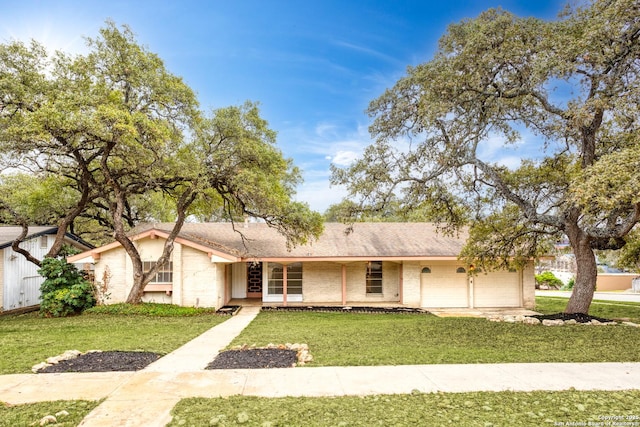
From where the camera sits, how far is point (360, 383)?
5.66 m

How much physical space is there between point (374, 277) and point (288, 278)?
392 centimetres

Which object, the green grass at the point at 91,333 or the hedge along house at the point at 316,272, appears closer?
the green grass at the point at 91,333

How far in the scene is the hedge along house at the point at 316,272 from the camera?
49.8 feet

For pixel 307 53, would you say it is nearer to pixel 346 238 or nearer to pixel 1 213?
pixel 346 238

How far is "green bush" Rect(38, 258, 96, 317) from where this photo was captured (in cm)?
1356

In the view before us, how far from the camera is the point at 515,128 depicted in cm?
1259

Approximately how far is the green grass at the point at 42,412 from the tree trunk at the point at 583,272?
13.2m

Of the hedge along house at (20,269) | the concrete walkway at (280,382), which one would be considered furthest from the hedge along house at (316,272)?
the concrete walkway at (280,382)

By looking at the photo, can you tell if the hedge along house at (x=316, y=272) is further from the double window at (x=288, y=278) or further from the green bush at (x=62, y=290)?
the green bush at (x=62, y=290)

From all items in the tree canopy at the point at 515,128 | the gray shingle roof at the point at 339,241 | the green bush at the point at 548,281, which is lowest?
the green bush at the point at 548,281

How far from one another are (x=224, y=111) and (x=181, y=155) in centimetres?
255

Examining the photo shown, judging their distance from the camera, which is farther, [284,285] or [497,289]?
[497,289]

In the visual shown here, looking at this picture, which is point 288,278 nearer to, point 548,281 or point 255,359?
point 255,359

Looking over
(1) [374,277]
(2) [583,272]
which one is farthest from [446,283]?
(2) [583,272]
